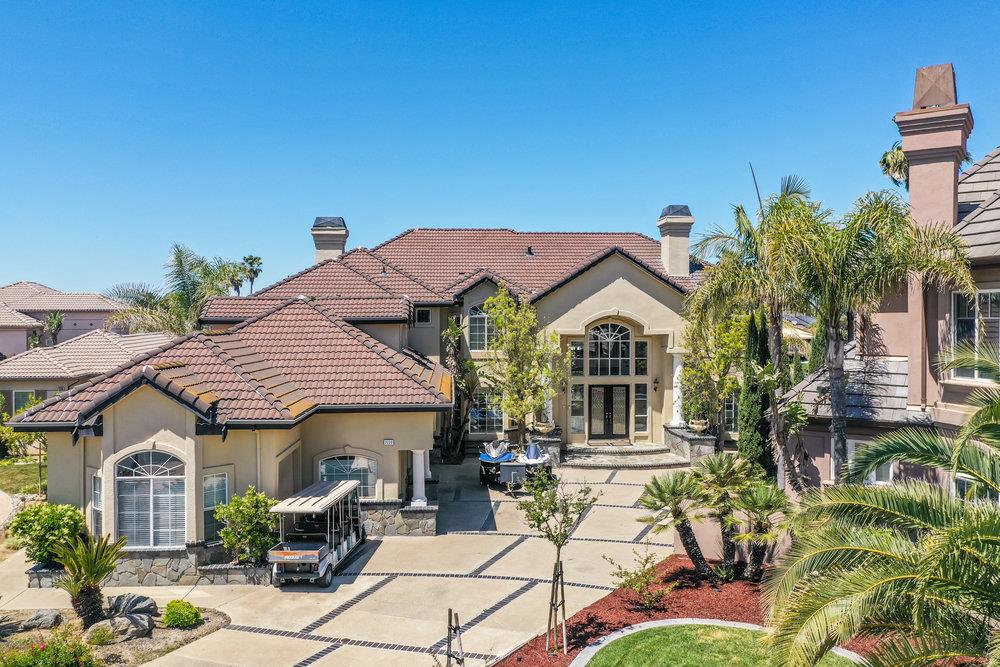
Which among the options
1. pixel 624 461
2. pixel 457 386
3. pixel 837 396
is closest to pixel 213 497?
pixel 457 386

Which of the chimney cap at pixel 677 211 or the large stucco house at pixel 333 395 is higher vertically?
the chimney cap at pixel 677 211

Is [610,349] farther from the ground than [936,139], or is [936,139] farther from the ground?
[936,139]

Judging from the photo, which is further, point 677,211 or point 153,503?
point 677,211

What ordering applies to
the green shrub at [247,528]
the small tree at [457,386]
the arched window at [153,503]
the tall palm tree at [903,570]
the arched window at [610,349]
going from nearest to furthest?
the tall palm tree at [903,570] < the green shrub at [247,528] < the arched window at [153,503] < the small tree at [457,386] < the arched window at [610,349]

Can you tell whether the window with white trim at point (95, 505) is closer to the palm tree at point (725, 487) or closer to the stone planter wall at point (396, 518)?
the stone planter wall at point (396, 518)

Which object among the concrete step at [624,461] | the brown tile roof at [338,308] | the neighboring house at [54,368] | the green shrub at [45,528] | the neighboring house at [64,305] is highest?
the neighboring house at [64,305]

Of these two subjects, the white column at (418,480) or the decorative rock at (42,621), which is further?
the white column at (418,480)

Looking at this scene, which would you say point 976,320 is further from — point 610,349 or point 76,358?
point 76,358

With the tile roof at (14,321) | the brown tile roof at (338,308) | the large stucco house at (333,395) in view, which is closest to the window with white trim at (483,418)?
the large stucco house at (333,395)
